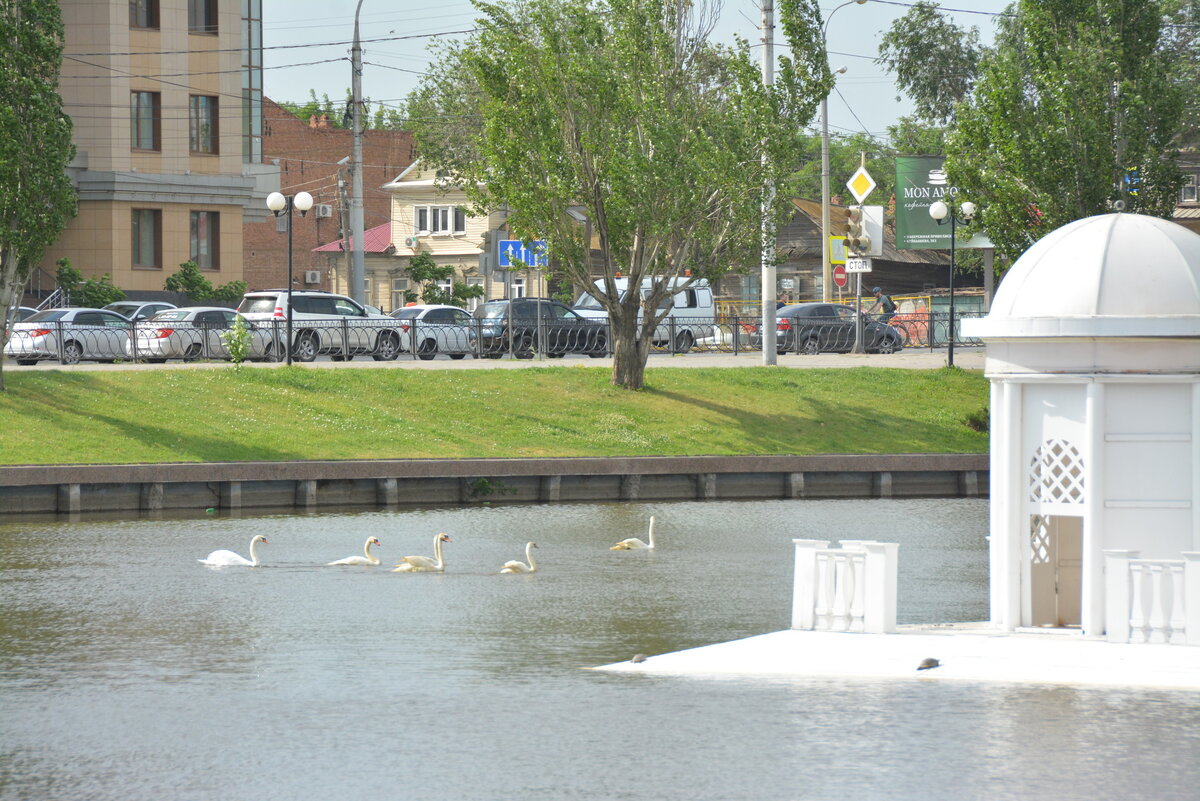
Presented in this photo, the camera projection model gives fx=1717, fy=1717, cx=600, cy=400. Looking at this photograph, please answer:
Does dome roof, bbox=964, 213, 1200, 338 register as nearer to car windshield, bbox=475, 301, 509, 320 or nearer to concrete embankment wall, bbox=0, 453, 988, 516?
concrete embankment wall, bbox=0, 453, 988, 516

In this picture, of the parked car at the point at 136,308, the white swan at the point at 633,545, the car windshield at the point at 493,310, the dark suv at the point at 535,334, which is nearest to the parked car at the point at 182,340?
the dark suv at the point at 535,334

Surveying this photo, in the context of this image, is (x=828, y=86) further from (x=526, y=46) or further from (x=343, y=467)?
(x=343, y=467)

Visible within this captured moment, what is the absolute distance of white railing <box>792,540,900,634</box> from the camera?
1356cm

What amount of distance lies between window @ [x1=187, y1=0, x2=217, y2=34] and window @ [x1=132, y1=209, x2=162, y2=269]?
6827mm

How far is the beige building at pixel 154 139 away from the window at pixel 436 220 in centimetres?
2295

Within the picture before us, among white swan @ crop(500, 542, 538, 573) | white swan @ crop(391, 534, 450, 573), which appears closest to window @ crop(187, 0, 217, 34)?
white swan @ crop(391, 534, 450, 573)

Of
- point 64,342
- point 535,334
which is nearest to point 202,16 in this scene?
point 535,334

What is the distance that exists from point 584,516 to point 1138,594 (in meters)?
14.9

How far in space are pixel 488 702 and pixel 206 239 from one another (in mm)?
52120

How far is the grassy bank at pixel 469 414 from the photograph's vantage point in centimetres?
3005

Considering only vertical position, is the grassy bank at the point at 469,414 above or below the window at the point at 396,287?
below

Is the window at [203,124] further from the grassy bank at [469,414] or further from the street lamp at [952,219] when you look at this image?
the street lamp at [952,219]

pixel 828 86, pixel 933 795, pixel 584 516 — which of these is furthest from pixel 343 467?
pixel 933 795

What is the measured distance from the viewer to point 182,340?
40188mm
